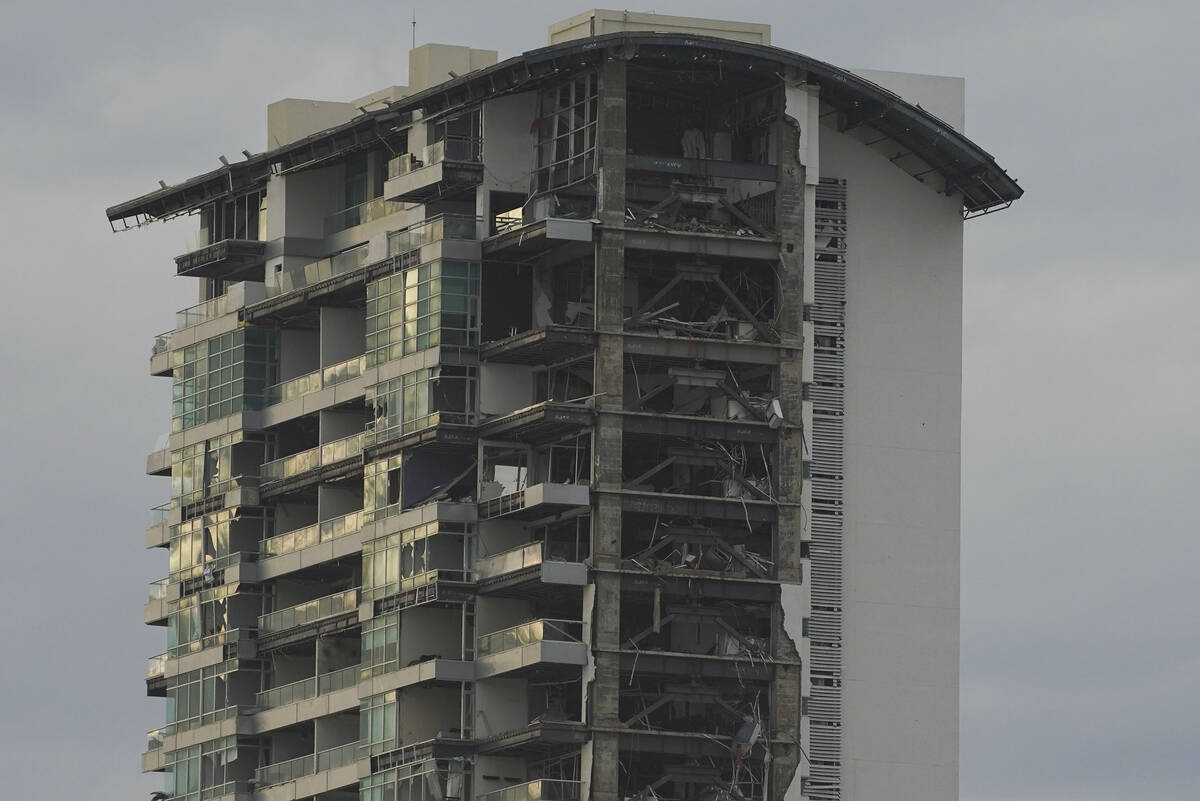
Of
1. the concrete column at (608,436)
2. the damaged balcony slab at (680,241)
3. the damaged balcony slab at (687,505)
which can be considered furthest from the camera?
the damaged balcony slab at (680,241)

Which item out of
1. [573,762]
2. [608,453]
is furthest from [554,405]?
[573,762]

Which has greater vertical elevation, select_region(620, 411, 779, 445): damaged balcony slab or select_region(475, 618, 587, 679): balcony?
select_region(620, 411, 779, 445): damaged balcony slab

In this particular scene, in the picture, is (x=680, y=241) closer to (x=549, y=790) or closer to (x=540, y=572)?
(x=540, y=572)

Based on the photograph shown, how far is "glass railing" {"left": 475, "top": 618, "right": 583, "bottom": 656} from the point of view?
196 m

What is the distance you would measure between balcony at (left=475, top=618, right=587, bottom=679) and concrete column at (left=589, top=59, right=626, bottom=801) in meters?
1.18

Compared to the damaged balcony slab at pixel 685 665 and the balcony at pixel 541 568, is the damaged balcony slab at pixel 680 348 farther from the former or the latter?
the damaged balcony slab at pixel 685 665

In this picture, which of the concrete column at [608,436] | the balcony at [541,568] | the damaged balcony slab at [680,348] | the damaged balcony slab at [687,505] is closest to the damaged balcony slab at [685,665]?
the concrete column at [608,436]

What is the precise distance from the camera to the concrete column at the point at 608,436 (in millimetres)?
195250

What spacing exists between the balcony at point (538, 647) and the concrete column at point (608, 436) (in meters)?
1.18

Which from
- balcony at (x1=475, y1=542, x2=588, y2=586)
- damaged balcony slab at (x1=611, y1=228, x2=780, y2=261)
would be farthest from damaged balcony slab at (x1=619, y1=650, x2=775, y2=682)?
damaged balcony slab at (x1=611, y1=228, x2=780, y2=261)

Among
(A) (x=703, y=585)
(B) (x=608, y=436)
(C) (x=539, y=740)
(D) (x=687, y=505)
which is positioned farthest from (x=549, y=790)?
(B) (x=608, y=436)

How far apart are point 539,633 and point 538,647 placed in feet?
3.37

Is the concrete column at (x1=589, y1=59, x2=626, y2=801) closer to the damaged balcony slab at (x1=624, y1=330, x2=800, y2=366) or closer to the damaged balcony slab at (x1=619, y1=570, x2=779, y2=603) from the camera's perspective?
the damaged balcony slab at (x1=624, y1=330, x2=800, y2=366)

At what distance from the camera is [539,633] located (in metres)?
197
